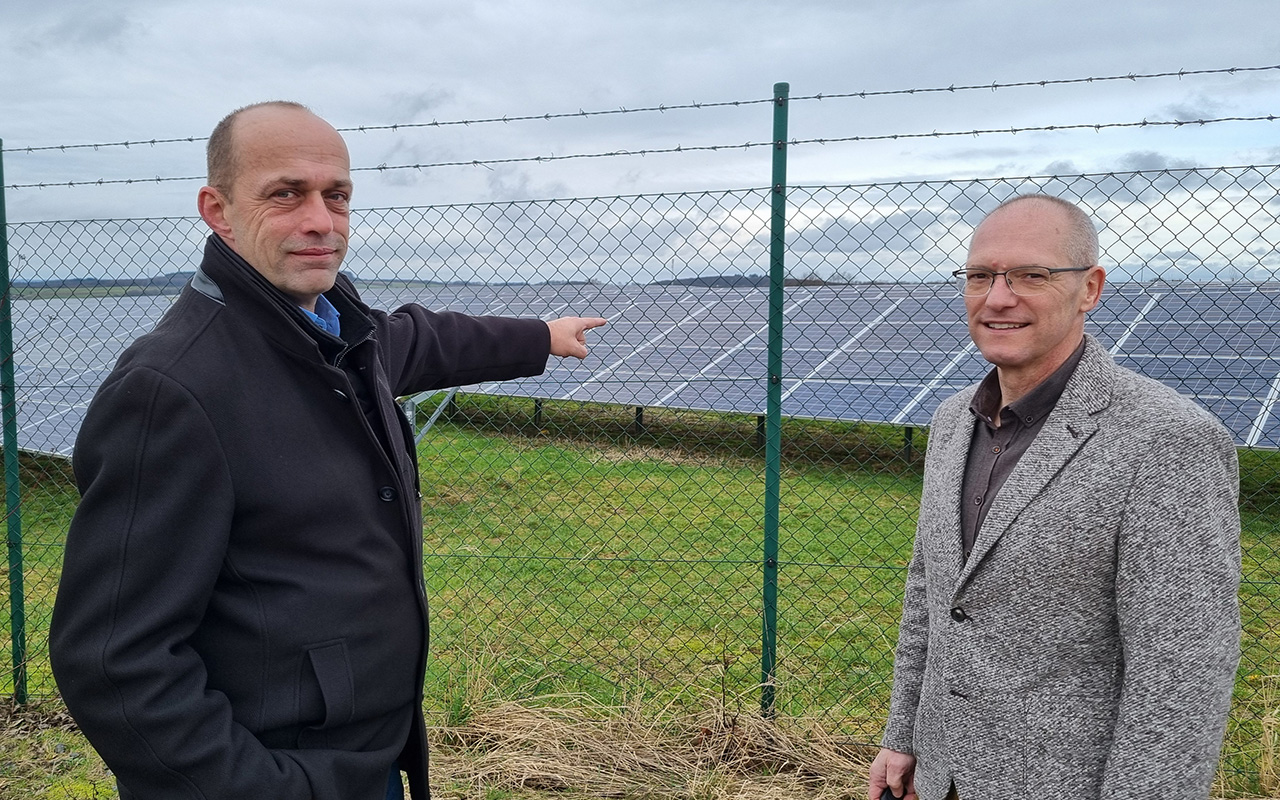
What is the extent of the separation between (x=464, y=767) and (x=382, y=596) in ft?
7.09

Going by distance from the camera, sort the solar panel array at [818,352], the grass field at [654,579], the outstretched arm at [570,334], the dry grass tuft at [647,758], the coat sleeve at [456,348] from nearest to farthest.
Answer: the coat sleeve at [456,348]
the outstretched arm at [570,334]
the dry grass tuft at [647,758]
the grass field at [654,579]
the solar panel array at [818,352]

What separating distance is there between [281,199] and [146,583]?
75cm

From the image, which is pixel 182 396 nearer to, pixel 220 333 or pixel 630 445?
pixel 220 333

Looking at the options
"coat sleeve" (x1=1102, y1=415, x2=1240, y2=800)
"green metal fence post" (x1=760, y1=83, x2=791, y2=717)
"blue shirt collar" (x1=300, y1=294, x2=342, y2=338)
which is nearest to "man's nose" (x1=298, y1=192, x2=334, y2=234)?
"blue shirt collar" (x1=300, y1=294, x2=342, y2=338)

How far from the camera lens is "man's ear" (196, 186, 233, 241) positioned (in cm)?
188

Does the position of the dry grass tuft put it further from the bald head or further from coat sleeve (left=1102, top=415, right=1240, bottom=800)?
the bald head

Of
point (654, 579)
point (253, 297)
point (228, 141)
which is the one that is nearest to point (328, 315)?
point (253, 297)

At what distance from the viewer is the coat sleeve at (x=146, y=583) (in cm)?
162

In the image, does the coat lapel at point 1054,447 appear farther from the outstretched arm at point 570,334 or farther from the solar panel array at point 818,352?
Result: the solar panel array at point 818,352

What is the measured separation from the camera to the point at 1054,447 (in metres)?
1.81

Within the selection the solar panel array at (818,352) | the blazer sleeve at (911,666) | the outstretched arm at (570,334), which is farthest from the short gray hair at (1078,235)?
the solar panel array at (818,352)

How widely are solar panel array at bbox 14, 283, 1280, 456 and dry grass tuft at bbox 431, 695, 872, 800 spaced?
3234 millimetres

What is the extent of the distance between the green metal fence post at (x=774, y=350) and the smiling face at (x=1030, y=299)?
1.69m

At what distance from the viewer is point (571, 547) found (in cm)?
706
